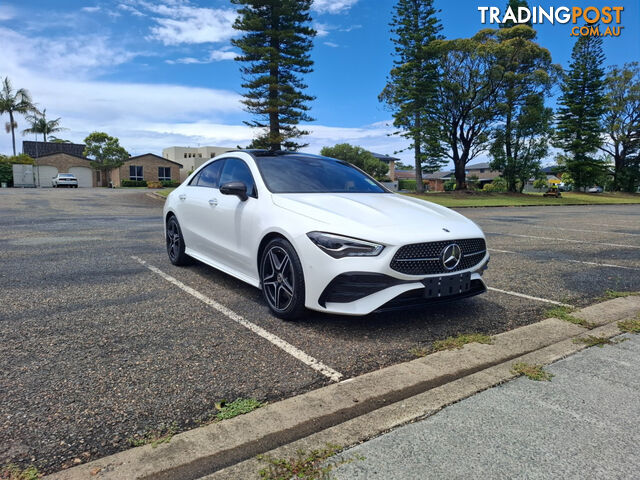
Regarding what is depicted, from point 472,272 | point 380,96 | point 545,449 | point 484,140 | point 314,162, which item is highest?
point 380,96

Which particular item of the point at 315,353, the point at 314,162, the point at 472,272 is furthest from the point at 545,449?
the point at 314,162

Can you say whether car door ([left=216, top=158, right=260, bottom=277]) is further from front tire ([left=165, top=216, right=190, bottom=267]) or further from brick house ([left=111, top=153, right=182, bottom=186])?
brick house ([left=111, top=153, right=182, bottom=186])

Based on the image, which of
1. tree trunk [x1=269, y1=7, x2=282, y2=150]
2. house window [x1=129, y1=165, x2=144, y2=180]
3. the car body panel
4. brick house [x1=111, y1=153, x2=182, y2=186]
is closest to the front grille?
tree trunk [x1=269, y1=7, x2=282, y2=150]

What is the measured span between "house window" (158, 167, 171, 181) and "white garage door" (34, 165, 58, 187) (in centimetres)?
1189

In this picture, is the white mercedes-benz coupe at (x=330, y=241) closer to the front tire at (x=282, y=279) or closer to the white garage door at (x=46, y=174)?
the front tire at (x=282, y=279)

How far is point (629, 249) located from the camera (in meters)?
8.06

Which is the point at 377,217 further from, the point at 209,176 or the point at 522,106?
the point at 522,106

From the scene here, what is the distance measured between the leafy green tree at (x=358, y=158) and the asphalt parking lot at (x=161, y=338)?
71.7 metres

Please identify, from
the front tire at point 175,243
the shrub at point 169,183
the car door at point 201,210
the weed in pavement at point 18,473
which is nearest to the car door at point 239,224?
the car door at point 201,210

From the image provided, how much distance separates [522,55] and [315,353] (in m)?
39.4

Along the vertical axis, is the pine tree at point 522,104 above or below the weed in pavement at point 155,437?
above

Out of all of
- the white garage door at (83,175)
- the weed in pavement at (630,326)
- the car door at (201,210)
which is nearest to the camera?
the weed in pavement at (630,326)

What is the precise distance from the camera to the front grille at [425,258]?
10.6 feet

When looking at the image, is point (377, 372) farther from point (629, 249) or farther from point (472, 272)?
point (629, 249)
